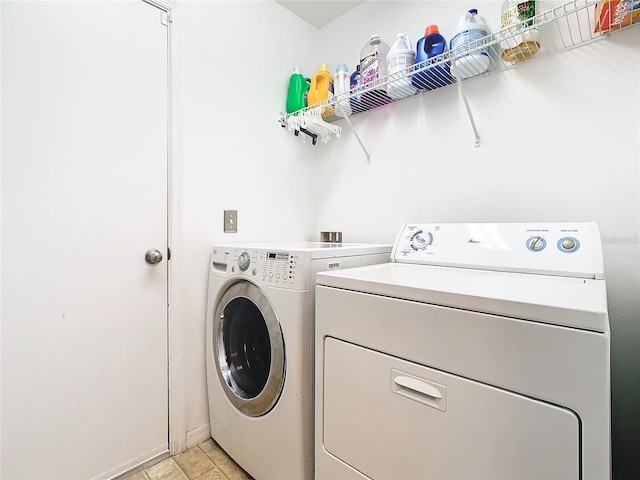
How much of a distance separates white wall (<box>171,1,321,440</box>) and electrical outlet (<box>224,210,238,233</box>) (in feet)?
0.10

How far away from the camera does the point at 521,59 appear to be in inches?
50.6

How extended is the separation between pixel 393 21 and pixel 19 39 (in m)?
1.71

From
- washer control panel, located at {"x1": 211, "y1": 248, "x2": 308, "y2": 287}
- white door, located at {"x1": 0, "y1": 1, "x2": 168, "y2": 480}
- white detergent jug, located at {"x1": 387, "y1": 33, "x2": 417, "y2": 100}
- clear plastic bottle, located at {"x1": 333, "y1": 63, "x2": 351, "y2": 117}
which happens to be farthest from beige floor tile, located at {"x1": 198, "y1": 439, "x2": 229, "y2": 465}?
white detergent jug, located at {"x1": 387, "y1": 33, "x2": 417, "y2": 100}

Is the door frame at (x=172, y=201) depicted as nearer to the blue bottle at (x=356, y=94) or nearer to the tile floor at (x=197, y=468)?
the tile floor at (x=197, y=468)

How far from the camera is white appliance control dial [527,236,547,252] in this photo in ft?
3.45

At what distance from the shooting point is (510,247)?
1111 millimetres

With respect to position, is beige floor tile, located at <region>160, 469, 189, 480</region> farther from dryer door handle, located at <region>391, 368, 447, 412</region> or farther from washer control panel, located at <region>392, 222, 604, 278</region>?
washer control panel, located at <region>392, 222, 604, 278</region>

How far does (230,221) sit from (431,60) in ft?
4.07

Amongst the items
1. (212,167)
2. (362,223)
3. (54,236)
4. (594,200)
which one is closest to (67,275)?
(54,236)

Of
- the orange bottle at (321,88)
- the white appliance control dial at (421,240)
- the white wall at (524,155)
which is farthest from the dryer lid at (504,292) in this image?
the orange bottle at (321,88)

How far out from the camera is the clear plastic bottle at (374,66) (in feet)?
5.10

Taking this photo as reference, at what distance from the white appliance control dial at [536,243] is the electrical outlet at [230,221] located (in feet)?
4.46

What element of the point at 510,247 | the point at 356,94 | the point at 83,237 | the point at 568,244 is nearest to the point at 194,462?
the point at 83,237

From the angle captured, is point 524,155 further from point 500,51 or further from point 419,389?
point 419,389
